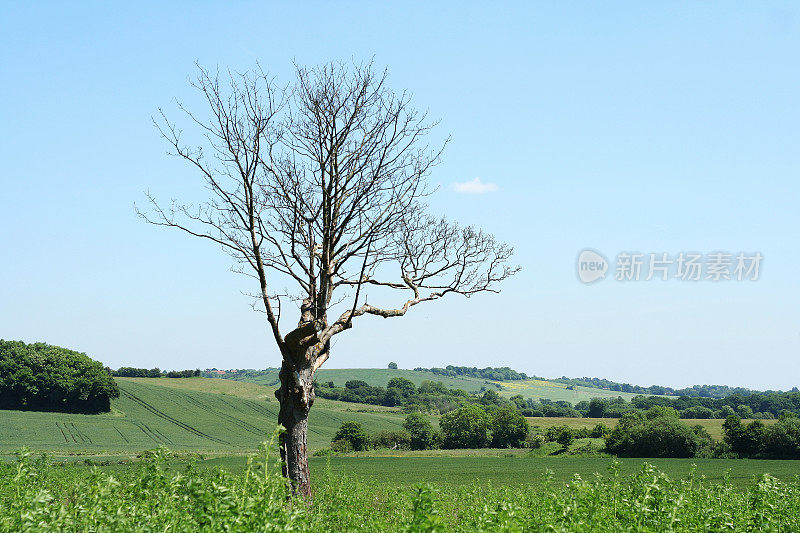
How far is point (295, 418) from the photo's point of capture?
15.0m

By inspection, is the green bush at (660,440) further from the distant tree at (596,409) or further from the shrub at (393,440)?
the distant tree at (596,409)

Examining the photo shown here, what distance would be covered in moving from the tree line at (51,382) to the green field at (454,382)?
257 ft

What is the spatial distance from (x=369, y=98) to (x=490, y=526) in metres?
13.5

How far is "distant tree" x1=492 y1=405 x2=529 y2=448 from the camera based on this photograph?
7600cm

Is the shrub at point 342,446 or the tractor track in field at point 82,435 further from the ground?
the shrub at point 342,446

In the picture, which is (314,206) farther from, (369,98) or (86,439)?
(86,439)

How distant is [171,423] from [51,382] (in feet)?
58.0

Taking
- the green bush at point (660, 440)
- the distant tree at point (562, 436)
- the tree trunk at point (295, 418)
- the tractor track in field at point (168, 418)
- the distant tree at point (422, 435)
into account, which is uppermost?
the tree trunk at point (295, 418)

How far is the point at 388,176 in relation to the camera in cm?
1711

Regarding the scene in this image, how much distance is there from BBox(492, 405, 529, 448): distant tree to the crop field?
19116 millimetres

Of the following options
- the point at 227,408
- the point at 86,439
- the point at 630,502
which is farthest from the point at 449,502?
the point at 227,408

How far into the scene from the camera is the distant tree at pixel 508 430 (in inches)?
2992

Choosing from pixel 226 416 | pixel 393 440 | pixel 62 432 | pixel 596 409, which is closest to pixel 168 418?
pixel 226 416

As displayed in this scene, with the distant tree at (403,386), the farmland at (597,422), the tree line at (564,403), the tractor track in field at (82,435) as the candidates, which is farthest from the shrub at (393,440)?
the distant tree at (403,386)
